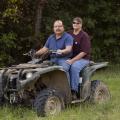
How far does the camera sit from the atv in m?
8.16

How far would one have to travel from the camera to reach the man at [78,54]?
29.2 ft

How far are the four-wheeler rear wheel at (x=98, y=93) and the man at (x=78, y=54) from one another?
48 centimetres

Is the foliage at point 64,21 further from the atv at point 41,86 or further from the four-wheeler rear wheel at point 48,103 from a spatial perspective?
the four-wheeler rear wheel at point 48,103

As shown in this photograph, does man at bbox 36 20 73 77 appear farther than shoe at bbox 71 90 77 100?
No

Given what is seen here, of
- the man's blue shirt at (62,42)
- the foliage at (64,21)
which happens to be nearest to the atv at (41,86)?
the man's blue shirt at (62,42)

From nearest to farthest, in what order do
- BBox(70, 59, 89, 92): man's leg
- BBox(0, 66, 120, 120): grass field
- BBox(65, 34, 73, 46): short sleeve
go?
BBox(0, 66, 120, 120): grass field
BBox(70, 59, 89, 92): man's leg
BBox(65, 34, 73, 46): short sleeve

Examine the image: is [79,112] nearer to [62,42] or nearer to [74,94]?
[74,94]

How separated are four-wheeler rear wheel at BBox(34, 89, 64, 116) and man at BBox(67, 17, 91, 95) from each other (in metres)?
0.52

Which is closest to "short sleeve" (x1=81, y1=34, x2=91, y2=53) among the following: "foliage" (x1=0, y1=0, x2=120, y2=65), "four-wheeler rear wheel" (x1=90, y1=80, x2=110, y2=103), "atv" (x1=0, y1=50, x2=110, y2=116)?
"atv" (x1=0, y1=50, x2=110, y2=116)

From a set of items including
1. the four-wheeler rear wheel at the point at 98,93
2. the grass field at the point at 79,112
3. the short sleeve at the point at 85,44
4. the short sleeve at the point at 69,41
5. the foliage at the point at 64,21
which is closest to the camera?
the grass field at the point at 79,112

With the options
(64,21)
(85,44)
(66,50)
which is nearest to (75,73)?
(66,50)

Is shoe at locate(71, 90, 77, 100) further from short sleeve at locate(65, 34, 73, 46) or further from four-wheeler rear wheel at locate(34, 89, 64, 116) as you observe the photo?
short sleeve at locate(65, 34, 73, 46)

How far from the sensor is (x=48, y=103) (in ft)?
27.1

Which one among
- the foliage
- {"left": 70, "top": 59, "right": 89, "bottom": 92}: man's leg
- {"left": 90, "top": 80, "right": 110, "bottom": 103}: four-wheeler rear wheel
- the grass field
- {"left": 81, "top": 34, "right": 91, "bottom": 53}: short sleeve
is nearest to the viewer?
the grass field
